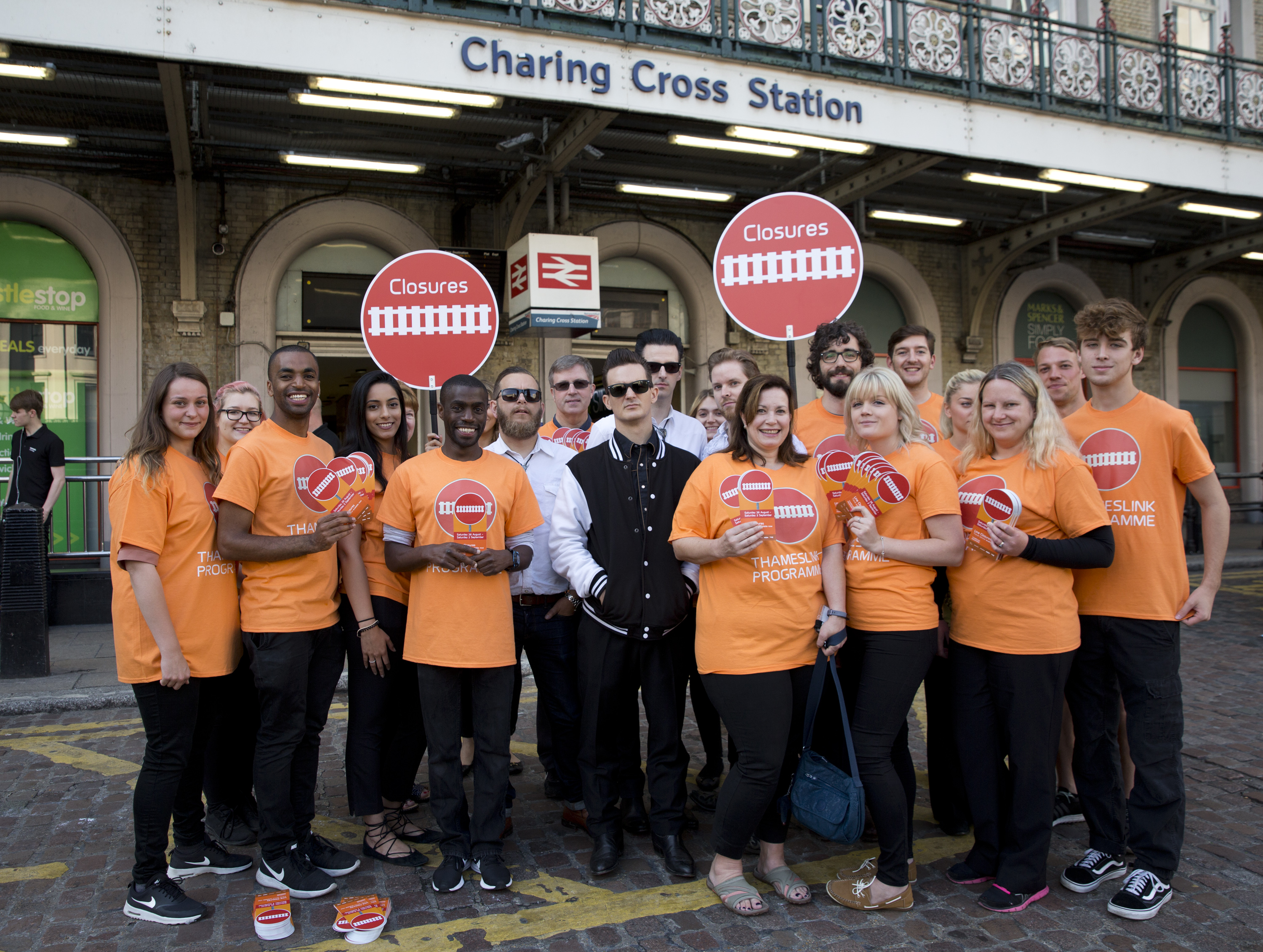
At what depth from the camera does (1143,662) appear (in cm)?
336

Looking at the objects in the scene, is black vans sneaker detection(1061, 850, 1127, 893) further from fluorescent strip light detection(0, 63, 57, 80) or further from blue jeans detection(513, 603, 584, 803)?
fluorescent strip light detection(0, 63, 57, 80)

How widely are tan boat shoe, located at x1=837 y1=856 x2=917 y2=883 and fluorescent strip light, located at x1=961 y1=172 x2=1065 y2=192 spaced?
10.7 metres

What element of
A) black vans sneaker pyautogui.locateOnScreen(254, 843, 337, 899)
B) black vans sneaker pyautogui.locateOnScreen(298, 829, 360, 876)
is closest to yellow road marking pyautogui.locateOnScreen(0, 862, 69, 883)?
black vans sneaker pyautogui.locateOnScreen(254, 843, 337, 899)

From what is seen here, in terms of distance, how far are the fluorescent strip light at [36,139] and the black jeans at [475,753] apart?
933 cm

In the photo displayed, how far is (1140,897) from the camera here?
124 inches

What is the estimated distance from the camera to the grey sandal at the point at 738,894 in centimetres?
322

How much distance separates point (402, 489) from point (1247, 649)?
24.7 feet

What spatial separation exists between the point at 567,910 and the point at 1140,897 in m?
2.12

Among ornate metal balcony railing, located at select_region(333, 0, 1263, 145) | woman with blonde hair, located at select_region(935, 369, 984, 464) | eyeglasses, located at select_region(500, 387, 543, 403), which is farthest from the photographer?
ornate metal balcony railing, located at select_region(333, 0, 1263, 145)

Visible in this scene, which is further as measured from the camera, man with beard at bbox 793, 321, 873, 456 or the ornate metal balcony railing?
the ornate metal balcony railing

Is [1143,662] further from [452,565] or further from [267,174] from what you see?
[267,174]

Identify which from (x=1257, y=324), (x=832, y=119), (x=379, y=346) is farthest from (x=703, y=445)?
(x=1257, y=324)

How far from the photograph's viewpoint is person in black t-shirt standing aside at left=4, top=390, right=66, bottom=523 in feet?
28.2

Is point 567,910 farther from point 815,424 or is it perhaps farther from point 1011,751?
point 815,424
